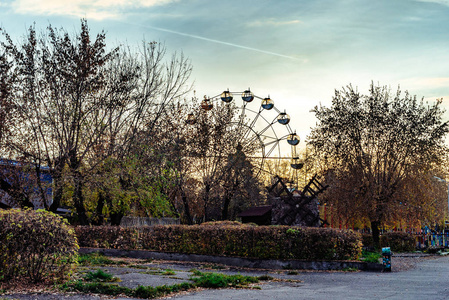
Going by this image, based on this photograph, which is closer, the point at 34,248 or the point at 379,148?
the point at 34,248

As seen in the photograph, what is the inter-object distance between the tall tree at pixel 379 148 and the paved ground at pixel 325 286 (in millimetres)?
13296

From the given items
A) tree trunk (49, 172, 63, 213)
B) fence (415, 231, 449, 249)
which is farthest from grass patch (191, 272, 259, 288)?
fence (415, 231, 449, 249)

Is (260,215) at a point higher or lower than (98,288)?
higher

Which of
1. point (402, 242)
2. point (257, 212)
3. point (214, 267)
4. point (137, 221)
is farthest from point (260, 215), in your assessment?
point (214, 267)

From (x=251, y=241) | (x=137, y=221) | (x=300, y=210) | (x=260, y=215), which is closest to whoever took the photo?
(x=251, y=241)

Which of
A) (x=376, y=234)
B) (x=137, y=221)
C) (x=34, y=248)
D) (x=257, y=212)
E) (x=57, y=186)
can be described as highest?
(x=57, y=186)

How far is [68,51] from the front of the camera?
24.0 metres

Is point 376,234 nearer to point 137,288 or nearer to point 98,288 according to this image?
point 137,288

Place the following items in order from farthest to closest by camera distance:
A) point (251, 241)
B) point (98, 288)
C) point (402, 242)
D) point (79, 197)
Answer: point (402, 242) → point (79, 197) → point (251, 241) → point (98, 288)

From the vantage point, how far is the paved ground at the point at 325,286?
10.4 metres

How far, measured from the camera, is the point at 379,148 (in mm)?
30328

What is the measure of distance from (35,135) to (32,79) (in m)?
2.76

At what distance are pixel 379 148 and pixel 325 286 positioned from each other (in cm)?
1935

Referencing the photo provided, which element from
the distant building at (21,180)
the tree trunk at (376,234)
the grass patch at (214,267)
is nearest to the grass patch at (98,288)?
the grass patch at (214,267)
